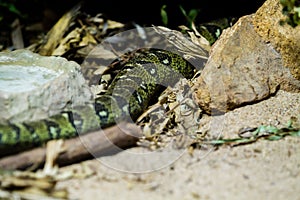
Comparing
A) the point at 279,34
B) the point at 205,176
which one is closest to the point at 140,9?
the point at 279,34

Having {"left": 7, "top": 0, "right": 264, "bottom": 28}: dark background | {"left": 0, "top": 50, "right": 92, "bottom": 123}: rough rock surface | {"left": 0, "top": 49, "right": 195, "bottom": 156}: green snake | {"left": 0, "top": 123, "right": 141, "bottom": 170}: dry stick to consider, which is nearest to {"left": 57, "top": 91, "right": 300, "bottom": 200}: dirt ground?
{"left": 0, "top": 123, "right": 141, "bottom": 170}: dry stick

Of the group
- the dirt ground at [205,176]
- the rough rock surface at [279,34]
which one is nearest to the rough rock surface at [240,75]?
the rough rock surface at [279,34]

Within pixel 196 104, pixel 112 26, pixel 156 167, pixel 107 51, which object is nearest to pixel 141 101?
pixel 196 104

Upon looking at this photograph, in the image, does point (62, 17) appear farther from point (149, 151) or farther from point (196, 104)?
point (149, 151)

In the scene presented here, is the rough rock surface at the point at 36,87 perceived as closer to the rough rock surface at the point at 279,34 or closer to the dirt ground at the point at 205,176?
the dirt ground at the point at 205,176

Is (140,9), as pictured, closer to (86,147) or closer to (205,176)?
(86,147)

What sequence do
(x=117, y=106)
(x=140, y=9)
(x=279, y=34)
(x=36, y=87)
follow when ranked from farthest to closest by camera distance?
(x=140, y=9)
(x=279, y=34)
(x=117, y=106)
(x=36, y=87)
